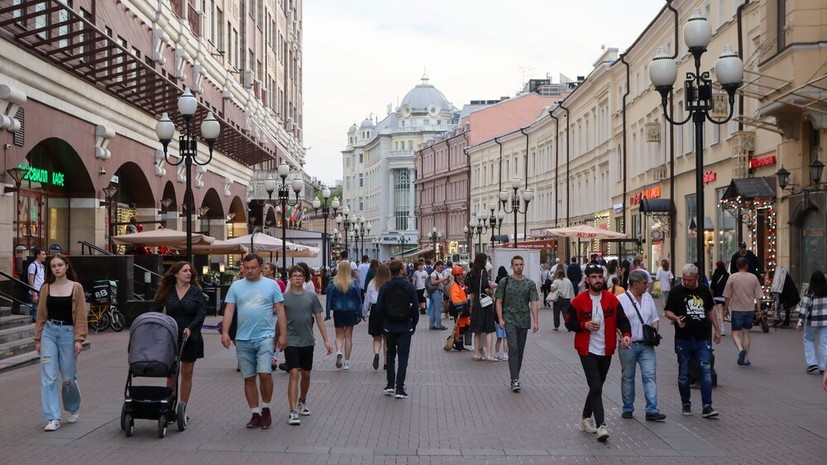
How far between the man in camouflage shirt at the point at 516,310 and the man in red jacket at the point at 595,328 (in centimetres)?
345

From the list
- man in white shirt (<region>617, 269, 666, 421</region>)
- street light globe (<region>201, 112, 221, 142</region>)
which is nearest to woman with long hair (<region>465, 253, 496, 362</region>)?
street light globe (<region>201, 112, 221, 142</region>)

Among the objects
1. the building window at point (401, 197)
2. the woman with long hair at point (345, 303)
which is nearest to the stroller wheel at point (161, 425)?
the woman with long hair at point (345, 303)

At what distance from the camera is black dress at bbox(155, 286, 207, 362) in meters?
11.0

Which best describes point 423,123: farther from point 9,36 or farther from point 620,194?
point 9,36

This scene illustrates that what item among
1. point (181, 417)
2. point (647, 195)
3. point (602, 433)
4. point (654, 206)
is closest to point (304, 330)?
point (181, 417)

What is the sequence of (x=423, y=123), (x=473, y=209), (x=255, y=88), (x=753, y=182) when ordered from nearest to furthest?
(x=753, y=182)
(x=255, y=88)
(x=473, y=209)
(x=423, y=123)

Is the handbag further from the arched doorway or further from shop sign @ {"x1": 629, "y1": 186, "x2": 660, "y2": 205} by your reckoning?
shop sign @ {"x1": 629, "y1": 186, "x2": 660, "y2": 205}

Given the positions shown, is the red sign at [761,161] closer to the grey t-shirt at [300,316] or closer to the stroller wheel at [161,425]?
the grey t-shirt at [300,316]

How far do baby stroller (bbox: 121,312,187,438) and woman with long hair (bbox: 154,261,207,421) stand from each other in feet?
1.50

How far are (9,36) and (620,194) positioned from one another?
3393cm

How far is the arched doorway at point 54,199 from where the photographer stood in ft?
84.3

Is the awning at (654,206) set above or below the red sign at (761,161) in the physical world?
below

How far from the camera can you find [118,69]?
2900cm

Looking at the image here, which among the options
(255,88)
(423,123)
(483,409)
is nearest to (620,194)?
(255,88)
